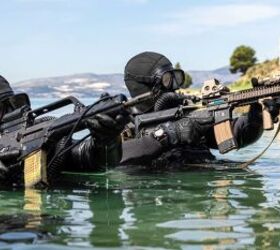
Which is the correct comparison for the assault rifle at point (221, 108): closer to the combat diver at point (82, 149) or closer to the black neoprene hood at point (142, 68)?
the black neoprene hood at point (142, 68)

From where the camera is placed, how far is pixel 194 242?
17.1 feet

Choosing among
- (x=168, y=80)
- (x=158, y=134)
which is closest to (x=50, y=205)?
(x=158, y=134)

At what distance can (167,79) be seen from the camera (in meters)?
10.4

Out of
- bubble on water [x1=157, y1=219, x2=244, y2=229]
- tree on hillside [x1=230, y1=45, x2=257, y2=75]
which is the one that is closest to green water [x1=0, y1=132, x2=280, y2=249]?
bubble on water [x1=157, y1=219, x2=244, y2=229]

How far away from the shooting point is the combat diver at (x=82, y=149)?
6859 millimetres

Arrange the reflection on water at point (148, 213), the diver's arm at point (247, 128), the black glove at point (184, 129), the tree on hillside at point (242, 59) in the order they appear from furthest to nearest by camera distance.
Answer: the tree on hillside at point (242, 59) < the black glove at point (184, 129) < the diver's arm at point (247, 128) < the reflection on water at point (148, 213)

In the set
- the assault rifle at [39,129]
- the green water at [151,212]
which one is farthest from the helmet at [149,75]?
the assault rifle at [39,129]

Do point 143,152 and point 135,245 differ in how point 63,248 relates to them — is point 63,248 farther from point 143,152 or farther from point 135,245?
point 143,152

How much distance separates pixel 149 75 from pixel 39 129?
3.23 meters

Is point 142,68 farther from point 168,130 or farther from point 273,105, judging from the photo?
point 273,105

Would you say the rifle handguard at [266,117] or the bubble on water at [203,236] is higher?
the rifle handguard at [266,117]

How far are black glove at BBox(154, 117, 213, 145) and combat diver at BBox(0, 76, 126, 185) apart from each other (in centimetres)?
181

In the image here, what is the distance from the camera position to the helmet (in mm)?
10375

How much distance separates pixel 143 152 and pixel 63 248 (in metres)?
4.93
